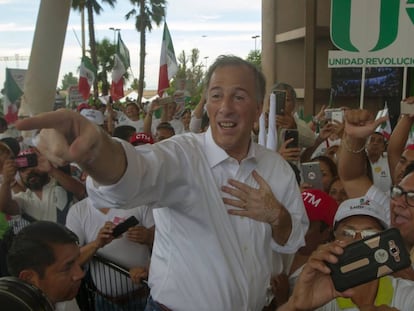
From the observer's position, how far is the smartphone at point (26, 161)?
3.69 m

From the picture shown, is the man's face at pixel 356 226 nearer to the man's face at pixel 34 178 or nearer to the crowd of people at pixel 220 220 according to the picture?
the crowd of people at pixel 220 220

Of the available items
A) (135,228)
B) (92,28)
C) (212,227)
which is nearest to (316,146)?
(135,228)

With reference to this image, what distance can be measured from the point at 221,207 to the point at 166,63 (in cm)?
872

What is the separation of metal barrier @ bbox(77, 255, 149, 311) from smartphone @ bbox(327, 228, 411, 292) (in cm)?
208

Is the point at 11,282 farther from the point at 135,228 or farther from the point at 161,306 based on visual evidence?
the point at 135,228

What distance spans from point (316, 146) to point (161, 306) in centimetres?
337

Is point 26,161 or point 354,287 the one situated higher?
point 26,161

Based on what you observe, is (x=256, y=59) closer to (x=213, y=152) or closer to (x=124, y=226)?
(x=124, y=226)

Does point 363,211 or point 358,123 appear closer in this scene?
point 363,211

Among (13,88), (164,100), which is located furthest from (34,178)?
(13,88)

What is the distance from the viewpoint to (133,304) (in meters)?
3.32

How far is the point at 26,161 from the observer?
3.71m

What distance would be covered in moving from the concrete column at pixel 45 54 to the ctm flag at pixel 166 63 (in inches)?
82.5

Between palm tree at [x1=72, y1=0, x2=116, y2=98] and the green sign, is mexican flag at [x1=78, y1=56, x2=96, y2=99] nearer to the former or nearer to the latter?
the green sign
